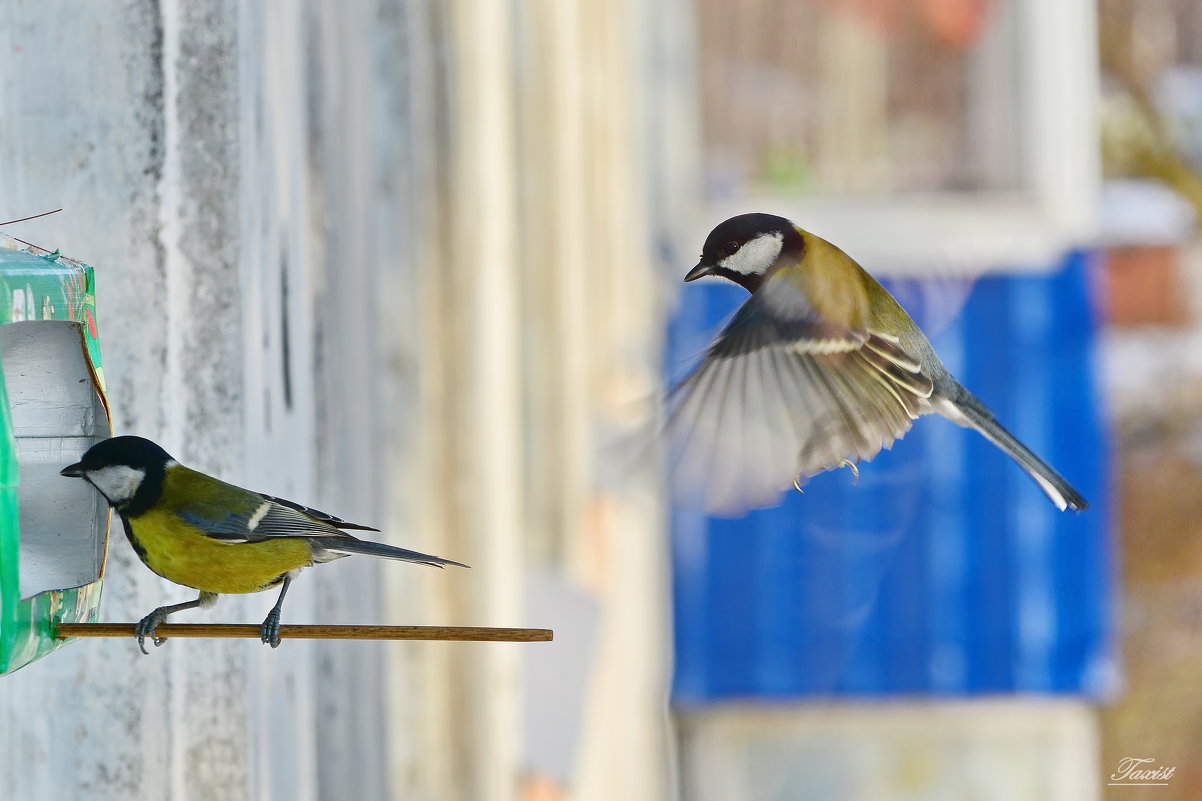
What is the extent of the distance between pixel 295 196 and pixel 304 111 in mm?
82

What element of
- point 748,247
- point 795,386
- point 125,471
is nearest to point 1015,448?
point 795,386

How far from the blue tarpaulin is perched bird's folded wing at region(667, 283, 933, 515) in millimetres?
2837

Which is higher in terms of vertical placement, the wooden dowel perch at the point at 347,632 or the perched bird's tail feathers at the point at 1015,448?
the perched bird's tail feathers at the point at 1015,448

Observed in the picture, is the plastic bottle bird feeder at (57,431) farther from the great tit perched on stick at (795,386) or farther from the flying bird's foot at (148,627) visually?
the great tit perched on stick at (795,386)

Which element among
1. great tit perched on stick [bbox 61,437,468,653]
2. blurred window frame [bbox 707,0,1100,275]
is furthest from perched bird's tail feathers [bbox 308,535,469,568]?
blurred window frame [bbox 707,0,1100,275]

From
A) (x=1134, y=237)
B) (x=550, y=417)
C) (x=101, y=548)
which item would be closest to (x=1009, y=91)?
(x=1134, y=237)

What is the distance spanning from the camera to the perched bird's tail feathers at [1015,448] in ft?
2.90

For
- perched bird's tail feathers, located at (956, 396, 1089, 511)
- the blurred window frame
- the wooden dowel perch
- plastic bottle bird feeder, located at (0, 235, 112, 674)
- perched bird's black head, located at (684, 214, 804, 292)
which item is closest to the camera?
the wooden dowel perch

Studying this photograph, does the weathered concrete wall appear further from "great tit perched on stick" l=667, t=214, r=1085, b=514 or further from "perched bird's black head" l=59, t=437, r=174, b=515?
"great tit perched on stick" l=667, t=214, r=1085, b=514

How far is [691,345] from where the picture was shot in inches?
146

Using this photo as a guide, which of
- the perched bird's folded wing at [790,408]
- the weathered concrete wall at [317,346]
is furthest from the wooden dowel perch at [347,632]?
the perched bird's folded wing at [790,408]

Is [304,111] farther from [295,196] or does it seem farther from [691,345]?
[691,345]

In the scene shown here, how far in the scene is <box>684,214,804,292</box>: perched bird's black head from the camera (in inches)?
29.3

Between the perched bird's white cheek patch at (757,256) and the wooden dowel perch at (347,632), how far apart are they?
29 centimetres
